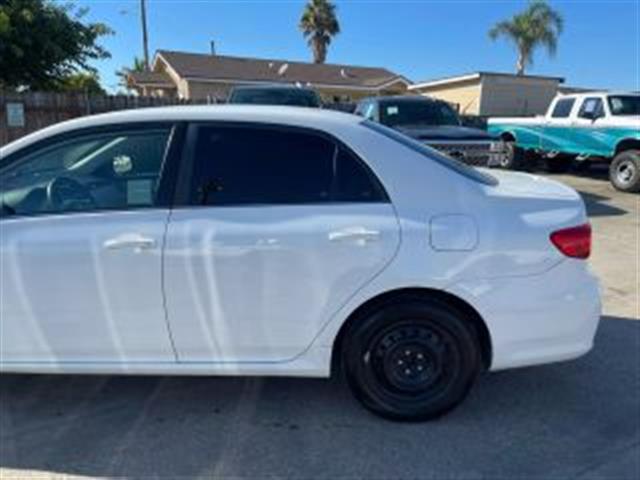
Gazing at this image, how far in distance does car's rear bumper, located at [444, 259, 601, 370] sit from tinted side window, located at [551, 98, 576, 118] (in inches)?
454

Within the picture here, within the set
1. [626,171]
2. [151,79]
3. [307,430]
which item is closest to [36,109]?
[626,171]

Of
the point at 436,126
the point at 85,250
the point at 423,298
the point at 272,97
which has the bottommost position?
the point at 423,298

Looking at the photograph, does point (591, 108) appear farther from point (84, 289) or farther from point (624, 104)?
point (84, 289)

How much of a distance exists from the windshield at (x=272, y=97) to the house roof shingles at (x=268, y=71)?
21.5 m

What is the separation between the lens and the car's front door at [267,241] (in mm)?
3322

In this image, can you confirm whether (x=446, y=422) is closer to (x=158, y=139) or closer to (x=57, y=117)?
(x=158, y=139)

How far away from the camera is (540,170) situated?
1628cm

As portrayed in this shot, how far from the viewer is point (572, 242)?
3.44m

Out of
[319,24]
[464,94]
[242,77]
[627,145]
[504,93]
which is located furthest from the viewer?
[319,24]

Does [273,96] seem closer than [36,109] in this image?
Yes

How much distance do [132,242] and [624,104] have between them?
40.0 feet

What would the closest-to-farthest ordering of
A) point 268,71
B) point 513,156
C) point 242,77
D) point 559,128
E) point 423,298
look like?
point 423,298, point 559,128, point 513,156, point 242,77, point 268,71

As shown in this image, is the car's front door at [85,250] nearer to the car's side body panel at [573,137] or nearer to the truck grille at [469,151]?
the truck grille at [469,151]

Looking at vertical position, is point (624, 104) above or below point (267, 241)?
above
